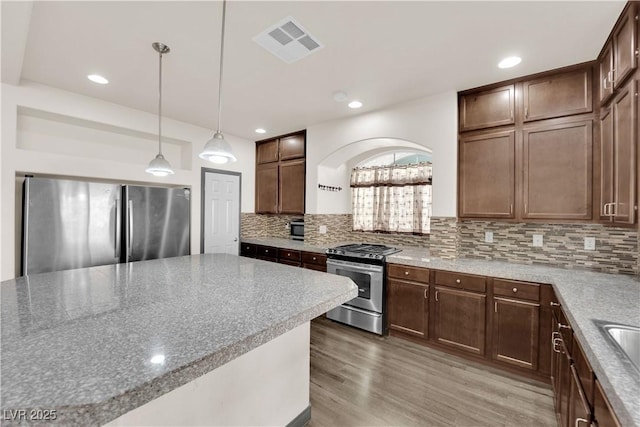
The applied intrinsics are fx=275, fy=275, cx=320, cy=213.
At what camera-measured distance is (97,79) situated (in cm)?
261

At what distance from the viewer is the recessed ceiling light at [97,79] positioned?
2542mm

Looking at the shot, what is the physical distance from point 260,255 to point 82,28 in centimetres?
327

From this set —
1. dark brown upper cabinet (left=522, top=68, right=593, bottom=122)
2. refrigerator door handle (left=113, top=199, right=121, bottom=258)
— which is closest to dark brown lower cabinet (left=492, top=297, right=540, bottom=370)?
dark brown upper cabinet (left=522, top=68, right=593, bottom=122)

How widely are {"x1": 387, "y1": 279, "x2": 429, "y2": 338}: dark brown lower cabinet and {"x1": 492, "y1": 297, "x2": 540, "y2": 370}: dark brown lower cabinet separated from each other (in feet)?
1.99

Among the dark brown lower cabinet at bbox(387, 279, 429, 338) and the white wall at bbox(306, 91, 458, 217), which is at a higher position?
the white wall at bbox(306, 91, 458, 217)

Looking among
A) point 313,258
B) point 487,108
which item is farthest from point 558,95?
point 313,258

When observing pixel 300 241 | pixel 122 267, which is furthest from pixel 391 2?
pixel 300 241

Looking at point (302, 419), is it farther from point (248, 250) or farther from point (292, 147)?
point (292, 147)

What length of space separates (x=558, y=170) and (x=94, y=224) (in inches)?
176

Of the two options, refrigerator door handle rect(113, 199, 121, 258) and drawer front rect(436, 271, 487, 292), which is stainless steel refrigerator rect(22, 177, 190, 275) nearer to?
refrigerator door handle rect(113, 199, 121, 258)

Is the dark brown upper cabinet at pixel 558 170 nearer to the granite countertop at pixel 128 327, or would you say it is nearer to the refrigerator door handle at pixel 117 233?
the granite countertop at pixel 128 327

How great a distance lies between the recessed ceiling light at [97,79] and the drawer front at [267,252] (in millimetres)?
2730

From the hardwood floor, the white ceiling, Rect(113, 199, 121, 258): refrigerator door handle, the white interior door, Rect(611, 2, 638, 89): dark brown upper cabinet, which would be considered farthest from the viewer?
the white interior door

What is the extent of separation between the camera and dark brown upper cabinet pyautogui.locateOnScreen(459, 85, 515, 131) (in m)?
2.60
